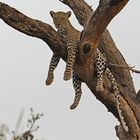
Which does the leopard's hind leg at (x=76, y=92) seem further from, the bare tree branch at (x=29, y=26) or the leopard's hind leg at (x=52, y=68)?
the bare tree branch at (x=29, y=26)

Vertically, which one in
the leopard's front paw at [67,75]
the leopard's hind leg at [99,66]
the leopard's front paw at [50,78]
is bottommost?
the leopard's front paw at [67,75]

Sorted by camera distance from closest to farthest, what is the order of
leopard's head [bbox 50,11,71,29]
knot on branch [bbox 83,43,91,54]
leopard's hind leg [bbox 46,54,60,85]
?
knot on branch [bbox 83,43,91,54]
leopard's hind leg [bbox 46,54,60,85]
leopard's head [bbox 50,11,71,29]

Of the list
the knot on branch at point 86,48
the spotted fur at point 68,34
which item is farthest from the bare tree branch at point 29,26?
the knot on branch at point 86,48

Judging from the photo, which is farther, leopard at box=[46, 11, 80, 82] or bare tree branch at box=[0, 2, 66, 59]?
leopard at box=[46, 11, 80, 82]

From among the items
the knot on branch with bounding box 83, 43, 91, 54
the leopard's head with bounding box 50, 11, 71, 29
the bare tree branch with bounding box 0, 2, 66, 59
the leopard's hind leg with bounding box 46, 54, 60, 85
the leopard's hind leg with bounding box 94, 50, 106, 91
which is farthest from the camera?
the leopard's head with bounding box 50, 11, 71, 29

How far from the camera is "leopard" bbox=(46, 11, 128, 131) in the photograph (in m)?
5.85

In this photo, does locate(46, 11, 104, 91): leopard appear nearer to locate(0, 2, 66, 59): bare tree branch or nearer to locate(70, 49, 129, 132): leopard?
locate(70, 49, 129, 132): leopard

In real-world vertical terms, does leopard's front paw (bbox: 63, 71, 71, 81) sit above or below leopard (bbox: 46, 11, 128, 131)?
below

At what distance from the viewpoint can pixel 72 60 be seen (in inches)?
230

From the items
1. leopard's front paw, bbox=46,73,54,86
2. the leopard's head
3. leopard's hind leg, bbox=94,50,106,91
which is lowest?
leopard's front paw, bbox=46,73,54,86

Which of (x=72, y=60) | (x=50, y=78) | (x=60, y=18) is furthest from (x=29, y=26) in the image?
(x=60, y=18)

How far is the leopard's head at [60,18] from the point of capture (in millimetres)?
6754

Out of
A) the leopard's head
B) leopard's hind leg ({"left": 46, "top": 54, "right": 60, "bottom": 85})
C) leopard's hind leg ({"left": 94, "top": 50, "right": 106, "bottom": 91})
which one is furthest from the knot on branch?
the leopard's head

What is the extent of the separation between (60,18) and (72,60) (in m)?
1.21
